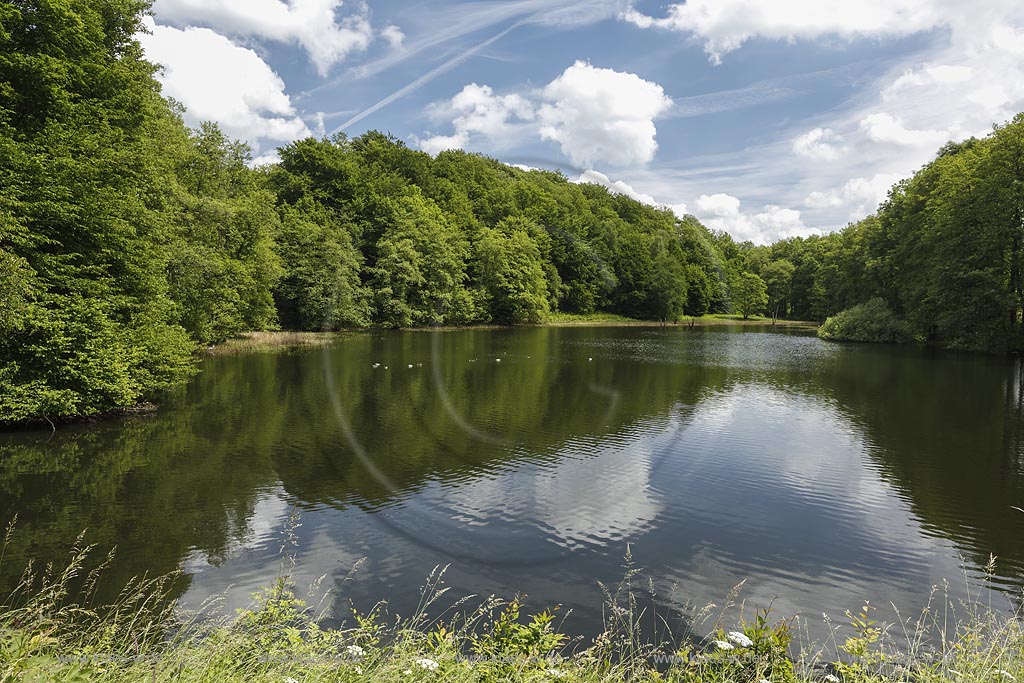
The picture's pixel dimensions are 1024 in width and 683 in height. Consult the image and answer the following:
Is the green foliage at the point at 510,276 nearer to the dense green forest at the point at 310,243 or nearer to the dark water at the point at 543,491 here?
the dense green forest at the point at 310,243

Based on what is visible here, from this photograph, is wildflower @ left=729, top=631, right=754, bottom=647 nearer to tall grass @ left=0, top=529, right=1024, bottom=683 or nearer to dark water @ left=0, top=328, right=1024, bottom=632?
tall grass @ left=0, top=529, right=1024, bottom=683

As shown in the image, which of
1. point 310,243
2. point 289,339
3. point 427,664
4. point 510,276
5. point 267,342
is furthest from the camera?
point 510,276

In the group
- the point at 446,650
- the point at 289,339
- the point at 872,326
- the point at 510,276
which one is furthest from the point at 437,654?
the point at 510,276

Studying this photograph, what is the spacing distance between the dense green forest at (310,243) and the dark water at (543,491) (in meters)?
3.49

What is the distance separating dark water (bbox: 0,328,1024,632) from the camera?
27.6ft

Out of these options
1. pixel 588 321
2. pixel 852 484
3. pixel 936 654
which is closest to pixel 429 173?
pixel 588 321

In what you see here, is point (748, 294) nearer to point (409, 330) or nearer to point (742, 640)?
point (409, 330)

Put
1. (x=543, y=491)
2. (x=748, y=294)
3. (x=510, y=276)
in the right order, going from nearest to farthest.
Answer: (x=543, y=491)
(x=510, y=276)
(x=748, y=294)

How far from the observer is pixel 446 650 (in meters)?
4.96

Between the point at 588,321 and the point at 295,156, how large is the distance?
38.9 m

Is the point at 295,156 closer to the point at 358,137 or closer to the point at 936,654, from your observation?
the point at 358,137

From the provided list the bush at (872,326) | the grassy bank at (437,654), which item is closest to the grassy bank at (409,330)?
the bush at (872,326)

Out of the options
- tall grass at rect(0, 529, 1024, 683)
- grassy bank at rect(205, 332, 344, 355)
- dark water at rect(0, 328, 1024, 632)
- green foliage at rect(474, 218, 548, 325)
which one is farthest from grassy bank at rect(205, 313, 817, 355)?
tall grass at rect(0, 529, 1024, 683)

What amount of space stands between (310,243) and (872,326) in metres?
50.0
